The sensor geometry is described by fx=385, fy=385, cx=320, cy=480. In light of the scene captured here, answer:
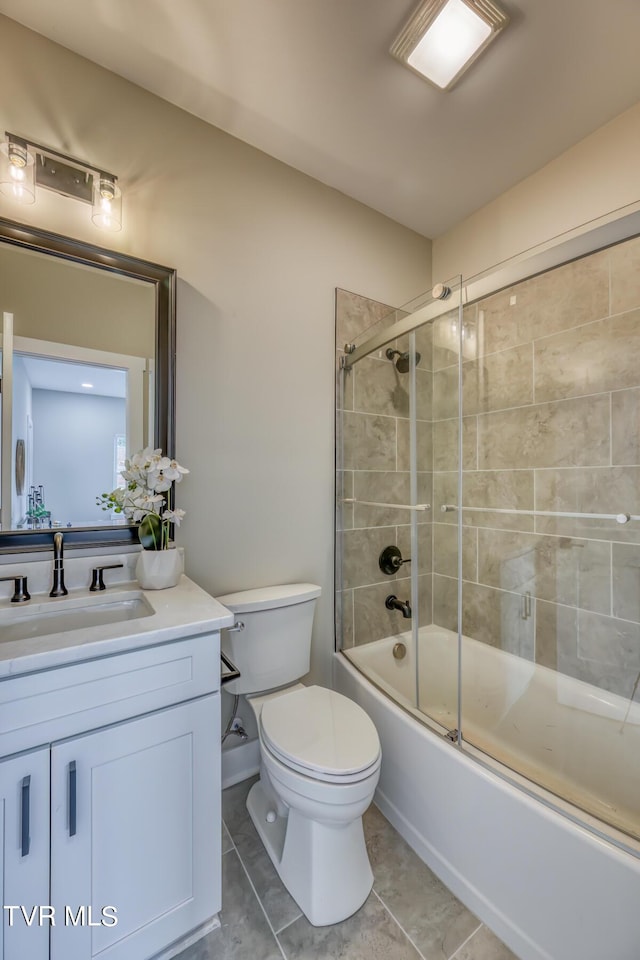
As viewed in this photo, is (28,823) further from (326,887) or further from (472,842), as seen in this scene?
(472,842)

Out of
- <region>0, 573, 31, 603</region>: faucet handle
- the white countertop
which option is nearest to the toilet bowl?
the white countertop

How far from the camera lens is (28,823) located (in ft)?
2.55

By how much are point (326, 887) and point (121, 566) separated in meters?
1.15

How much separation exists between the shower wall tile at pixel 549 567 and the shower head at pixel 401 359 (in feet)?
2.88

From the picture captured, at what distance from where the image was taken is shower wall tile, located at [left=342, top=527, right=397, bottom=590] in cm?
190

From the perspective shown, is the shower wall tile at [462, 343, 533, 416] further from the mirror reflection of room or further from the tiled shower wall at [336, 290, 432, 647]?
the mirror reflection of room

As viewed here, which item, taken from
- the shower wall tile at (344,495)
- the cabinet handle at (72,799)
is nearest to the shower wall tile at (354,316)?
the shower wall tile at (344,495)

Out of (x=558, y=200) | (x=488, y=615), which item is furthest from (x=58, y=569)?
(x=558, y=200)

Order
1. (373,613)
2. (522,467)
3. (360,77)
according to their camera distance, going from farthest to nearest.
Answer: (373,613) < (522,467) < (360,77)

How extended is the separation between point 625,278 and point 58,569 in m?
2.20

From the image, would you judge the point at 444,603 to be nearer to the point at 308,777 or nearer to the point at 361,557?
the point at 361,557

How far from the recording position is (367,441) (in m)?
1.92

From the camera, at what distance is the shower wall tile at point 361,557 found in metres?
1.90

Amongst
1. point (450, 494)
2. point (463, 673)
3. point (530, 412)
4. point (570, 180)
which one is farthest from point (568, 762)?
point (570, 180)
